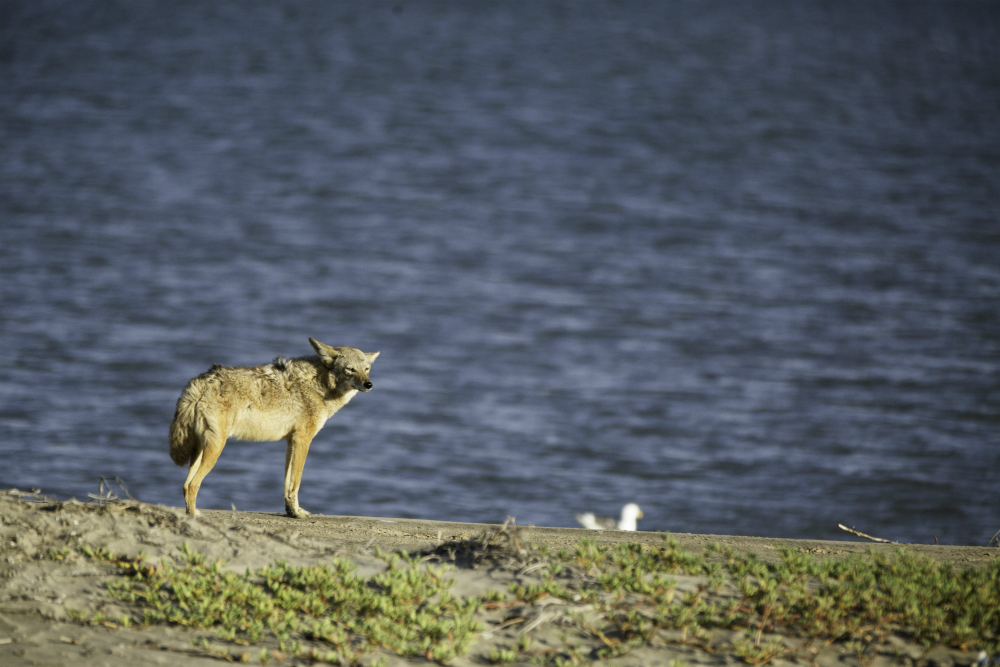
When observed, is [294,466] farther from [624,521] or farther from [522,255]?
→ [522,255]

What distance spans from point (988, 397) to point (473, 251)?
14231 mm

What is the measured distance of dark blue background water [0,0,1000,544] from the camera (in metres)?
15.8

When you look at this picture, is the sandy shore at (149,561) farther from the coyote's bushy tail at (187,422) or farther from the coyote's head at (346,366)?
the coyote's head at (346,366)

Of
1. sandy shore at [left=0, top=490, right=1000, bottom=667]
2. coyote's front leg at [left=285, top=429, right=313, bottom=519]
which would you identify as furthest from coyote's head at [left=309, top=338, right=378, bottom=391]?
sandy shore at [left=0, top=490, right=1000, bottom=667]

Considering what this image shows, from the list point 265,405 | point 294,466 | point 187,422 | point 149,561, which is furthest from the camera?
point 294,466

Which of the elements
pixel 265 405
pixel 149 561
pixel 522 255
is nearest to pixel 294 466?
pixel 265 405

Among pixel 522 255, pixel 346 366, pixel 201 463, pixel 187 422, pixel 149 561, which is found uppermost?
pixel 522 255

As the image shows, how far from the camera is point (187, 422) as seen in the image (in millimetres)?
6898

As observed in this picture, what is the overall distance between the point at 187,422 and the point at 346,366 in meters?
1.38

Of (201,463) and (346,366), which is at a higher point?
(346,366)

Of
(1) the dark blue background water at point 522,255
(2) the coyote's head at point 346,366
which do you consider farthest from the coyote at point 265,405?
(1) the dark blue background water at point 522,255

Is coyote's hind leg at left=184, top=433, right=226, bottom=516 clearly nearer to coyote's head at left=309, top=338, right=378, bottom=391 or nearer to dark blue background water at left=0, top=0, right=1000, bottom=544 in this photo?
coyote's head at left=309, top=338, right=378, bottom=391

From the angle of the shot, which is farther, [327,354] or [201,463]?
[327,354]

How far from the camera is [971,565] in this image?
675 cm
